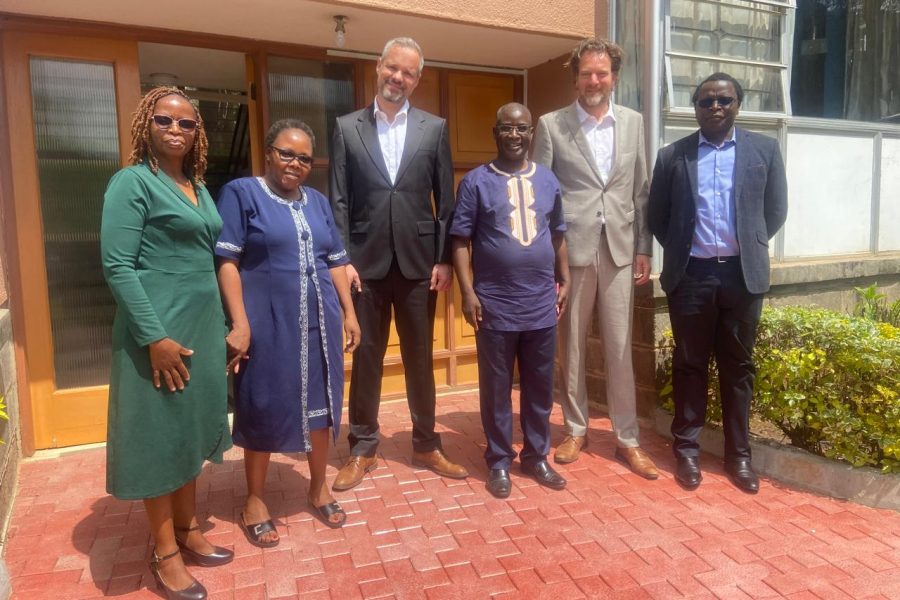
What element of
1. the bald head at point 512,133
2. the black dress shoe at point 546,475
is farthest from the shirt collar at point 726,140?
the black dress shoe at point 546,475

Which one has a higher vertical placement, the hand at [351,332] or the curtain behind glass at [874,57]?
the curtain behind glass at [874,57]

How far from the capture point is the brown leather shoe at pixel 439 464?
144 inches

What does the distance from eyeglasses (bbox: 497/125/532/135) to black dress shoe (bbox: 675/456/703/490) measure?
198cm

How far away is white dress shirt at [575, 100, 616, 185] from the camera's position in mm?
3754

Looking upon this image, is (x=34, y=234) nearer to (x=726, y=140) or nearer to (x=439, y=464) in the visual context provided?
(x=439, y=464)

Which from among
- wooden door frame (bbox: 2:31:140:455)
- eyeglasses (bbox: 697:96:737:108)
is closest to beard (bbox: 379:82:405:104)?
eyeglasses (bbox: 697:96:737:108)

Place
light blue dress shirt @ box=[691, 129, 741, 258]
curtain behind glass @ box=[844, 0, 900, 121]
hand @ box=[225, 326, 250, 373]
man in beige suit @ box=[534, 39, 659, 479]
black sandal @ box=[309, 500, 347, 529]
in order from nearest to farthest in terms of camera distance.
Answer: hand @ box=[225, 326, 250, 373] < black sandal @ box=[309, 500, 347, 529] < light blue dress shirt @ box=[691, 129, 741, 258] < man in beige suit @ box=[534, 39, 659, 479] < curtain behind glass @ box=[844, 0, 900, 121]

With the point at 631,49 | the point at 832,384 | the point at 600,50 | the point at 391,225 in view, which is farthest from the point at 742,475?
the point at 631,49

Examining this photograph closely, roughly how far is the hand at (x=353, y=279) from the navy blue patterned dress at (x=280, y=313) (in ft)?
0.77

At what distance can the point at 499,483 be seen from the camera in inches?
135

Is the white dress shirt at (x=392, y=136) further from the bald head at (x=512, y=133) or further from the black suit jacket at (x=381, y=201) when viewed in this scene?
the bald head at (x=512, y=133)

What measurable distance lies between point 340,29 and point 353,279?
175 cm

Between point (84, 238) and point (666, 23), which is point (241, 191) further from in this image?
point (666, 23)

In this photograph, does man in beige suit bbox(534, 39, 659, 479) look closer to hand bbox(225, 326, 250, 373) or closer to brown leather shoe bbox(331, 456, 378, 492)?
brown leather shoe bbox(331, 456, 378, 492)
